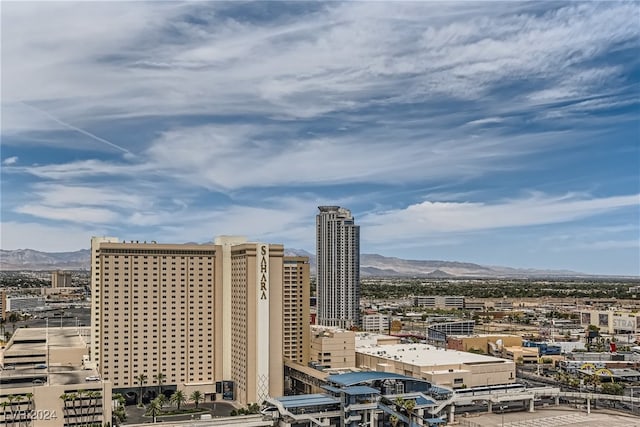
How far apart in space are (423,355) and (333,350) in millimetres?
6262

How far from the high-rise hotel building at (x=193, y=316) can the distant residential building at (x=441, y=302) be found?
3162 inches

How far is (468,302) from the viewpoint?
12469cm

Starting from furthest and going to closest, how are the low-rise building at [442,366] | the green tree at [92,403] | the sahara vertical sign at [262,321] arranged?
the low-rise building at [442,366] < the sahara vertical sign at [262,321] < the green tree at [92,403]

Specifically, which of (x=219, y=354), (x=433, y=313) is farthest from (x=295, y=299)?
(x=433, y=313)

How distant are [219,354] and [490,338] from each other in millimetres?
29029

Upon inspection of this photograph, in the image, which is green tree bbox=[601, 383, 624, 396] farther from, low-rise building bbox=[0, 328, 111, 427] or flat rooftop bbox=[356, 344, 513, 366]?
low-rise building bbox=[0, 328, 111, 427]

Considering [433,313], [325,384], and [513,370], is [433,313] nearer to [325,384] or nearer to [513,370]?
[513,370]

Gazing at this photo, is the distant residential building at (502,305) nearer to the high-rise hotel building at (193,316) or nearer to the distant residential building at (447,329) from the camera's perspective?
the distant residential building at (447,329)

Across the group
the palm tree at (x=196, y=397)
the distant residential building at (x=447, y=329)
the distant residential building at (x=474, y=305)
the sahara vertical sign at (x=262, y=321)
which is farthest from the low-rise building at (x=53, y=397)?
the distant residential building at (x=474, y=305)

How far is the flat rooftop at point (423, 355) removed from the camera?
148ft

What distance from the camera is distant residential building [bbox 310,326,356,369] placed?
4744 centimetres

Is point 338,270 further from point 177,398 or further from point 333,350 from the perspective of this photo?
point 177,398

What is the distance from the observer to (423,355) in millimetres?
48000

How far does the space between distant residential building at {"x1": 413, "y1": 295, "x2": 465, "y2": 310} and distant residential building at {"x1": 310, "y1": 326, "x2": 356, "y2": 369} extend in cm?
7684
